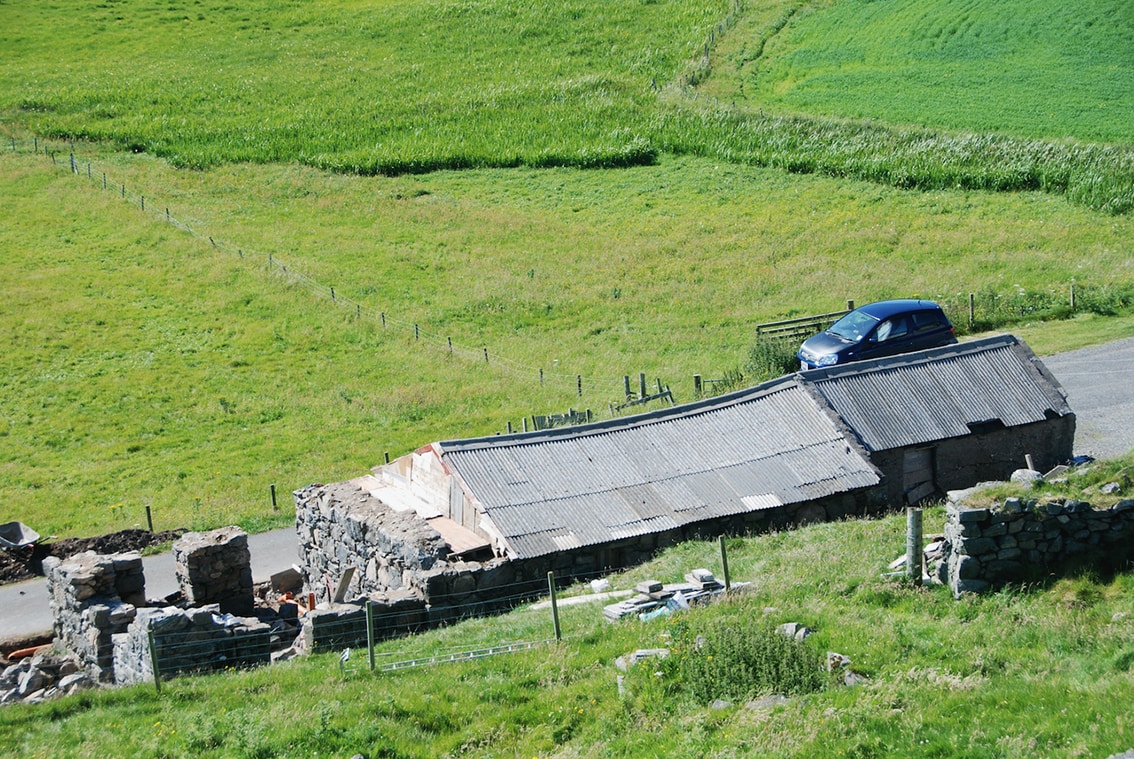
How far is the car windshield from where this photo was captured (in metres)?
28.8

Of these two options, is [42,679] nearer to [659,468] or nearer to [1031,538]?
[659,468]

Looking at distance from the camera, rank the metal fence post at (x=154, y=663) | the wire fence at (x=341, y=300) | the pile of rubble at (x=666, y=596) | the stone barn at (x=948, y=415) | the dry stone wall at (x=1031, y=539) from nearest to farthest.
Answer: the dry stone wall at (x=1031, y=539) < the metal fence post at (x=154, y=663) < the pile of rubble at (x=666, y=596) < the stone barn at (x=948, y=415) < the wire fence at (x=341, y=300)

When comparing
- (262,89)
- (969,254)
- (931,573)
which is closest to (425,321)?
(969,254)

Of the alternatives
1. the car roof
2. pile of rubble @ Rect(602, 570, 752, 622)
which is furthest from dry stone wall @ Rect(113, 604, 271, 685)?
the car roof

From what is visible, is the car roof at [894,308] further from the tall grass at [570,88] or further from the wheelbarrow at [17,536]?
the tall grass at [570,88]

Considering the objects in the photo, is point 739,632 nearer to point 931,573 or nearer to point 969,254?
point 931,573

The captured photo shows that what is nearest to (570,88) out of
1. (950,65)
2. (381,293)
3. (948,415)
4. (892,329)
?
(950,65)

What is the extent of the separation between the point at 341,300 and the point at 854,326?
78.6 ft

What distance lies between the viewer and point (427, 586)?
1873 cm

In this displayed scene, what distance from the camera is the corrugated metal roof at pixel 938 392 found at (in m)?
22.9

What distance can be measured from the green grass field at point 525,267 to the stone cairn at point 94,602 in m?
3.45

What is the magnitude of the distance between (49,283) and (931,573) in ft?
138

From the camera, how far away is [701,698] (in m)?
13.0

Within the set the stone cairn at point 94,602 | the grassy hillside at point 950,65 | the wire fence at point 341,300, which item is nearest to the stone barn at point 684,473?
the stone cairn at point 94,602
